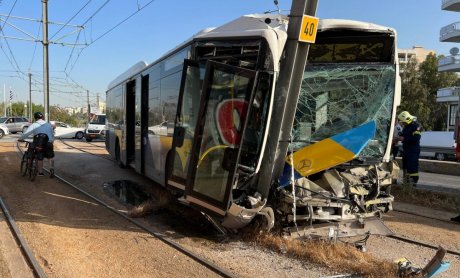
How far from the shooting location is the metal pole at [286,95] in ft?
20.0

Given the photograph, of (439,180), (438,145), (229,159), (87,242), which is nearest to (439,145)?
(438,145)

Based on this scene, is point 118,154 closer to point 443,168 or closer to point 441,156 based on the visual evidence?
point 443,168

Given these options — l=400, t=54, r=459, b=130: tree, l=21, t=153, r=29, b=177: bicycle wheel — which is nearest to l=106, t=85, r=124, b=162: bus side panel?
l=21, t=153, r=29, b=177: bicycle wheel

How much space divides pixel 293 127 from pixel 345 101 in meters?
0.95

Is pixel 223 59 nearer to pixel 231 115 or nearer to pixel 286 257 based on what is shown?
pixel 231 115

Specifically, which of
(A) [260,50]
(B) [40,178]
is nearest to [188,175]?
(A) [260,50]

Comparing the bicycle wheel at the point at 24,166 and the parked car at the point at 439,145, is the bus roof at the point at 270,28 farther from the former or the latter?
the parked car at the point at 439,145

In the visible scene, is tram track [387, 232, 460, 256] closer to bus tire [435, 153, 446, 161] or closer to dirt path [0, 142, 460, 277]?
dirt path [0, 142, 460, 277]

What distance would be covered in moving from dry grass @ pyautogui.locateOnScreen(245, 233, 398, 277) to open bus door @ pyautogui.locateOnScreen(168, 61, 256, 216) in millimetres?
903

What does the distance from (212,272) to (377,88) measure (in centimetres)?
388

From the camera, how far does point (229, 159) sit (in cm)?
612

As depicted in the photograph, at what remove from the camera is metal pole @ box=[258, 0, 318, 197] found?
6.08 m

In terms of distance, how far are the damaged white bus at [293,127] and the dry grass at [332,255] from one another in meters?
0.27

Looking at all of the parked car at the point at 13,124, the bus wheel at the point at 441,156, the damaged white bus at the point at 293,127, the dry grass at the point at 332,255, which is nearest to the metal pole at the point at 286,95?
the damaged white bus at the point at 293,127
